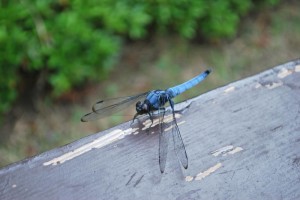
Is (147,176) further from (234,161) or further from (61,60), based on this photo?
(61,60)

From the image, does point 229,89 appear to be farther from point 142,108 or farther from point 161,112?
point 142,108

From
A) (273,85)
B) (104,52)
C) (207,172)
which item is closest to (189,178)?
(207,172)

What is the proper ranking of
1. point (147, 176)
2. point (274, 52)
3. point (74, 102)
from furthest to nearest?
1. point (274, 52)
2. point (74, 102)
3. point (147, 176)

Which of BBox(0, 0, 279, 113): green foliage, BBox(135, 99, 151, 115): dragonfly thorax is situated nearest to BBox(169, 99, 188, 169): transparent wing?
BBox(135, 99, 151, 115): dragonfly thorax

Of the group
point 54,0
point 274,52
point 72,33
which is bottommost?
point 274,52

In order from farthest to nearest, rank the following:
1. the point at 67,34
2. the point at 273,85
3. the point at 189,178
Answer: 1. the point at 67,34
2. the point at 273,85
3. the point at 189,178

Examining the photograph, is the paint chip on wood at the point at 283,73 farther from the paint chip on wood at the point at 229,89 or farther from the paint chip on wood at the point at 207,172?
the paint chip on wood at the point at 207,172

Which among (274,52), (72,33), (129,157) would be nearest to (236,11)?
(274,52)
